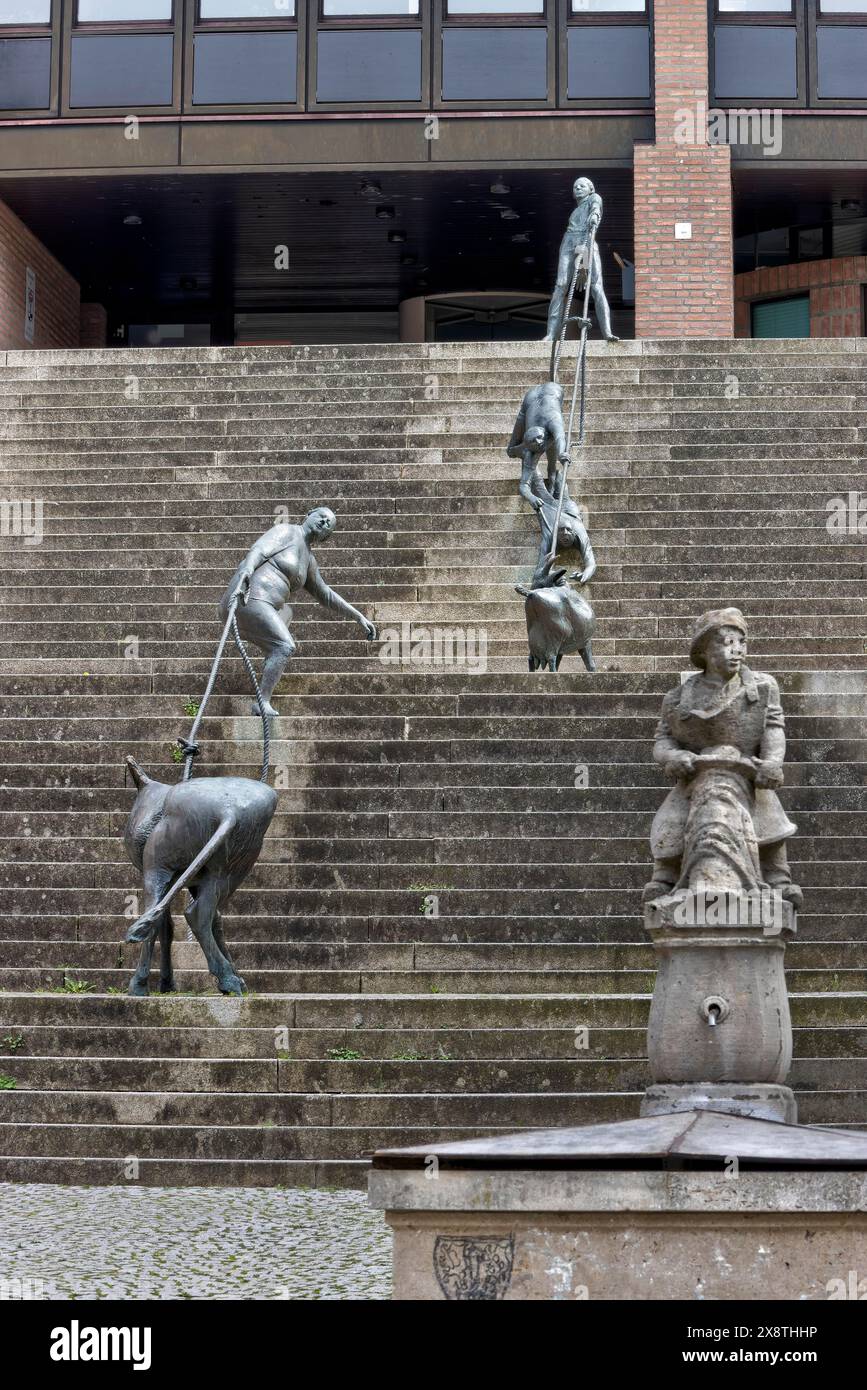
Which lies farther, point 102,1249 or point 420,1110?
point 420,1110

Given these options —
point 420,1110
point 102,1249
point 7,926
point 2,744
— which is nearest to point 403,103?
point 2,744

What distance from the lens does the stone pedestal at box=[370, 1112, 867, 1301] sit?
4.01 metres

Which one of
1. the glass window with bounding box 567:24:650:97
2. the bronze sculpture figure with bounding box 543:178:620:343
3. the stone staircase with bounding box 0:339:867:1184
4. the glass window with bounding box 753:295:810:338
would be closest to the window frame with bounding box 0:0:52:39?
the glass window with bounding box 567:24:650:97

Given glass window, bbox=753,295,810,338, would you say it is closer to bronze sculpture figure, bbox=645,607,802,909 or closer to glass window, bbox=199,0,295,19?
glass window, bbox=199,0,295,19

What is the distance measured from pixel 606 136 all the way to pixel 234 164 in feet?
12.8

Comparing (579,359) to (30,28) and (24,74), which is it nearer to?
(24,74)

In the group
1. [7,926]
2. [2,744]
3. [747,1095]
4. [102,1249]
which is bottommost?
[102,1249]

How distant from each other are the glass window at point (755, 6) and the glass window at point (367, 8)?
3.36 metres

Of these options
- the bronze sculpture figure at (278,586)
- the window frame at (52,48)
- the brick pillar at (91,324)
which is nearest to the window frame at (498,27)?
the window frame at (52,48)

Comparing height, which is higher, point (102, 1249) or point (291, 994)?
point (291, 994)

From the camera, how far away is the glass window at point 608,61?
76.4 feet

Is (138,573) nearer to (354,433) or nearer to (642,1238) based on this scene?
(354,433)

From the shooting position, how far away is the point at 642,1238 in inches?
160
